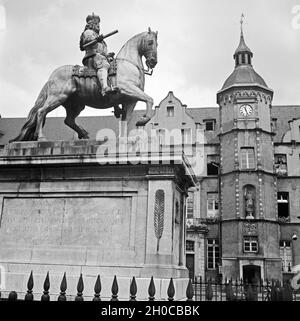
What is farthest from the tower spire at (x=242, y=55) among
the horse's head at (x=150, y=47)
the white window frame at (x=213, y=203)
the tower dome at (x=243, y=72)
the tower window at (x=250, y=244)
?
the horse's head at (x=150, y=47)

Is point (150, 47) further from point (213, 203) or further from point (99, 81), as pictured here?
point (213, 203)

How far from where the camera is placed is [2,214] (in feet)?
25.2

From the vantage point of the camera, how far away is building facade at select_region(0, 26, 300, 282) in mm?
29469

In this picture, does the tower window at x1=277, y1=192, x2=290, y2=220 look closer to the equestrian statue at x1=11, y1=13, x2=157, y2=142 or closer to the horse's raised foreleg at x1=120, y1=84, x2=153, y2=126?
the equestrian statue at x1=11, y1=13, x2=157, y2=142

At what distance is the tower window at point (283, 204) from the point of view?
105 feet

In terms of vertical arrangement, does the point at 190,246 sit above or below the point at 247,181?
below

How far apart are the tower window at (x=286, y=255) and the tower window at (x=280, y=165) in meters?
5.92

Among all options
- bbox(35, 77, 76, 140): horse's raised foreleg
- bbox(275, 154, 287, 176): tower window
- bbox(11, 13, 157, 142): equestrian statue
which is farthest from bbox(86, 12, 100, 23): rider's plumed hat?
bbox(275, 154, 287, 176): tower window

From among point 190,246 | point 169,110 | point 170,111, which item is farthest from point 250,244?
point 169,110

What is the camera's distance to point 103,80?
314 inches

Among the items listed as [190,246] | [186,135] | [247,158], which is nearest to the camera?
[190,246]

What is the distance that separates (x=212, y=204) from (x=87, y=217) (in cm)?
2630
